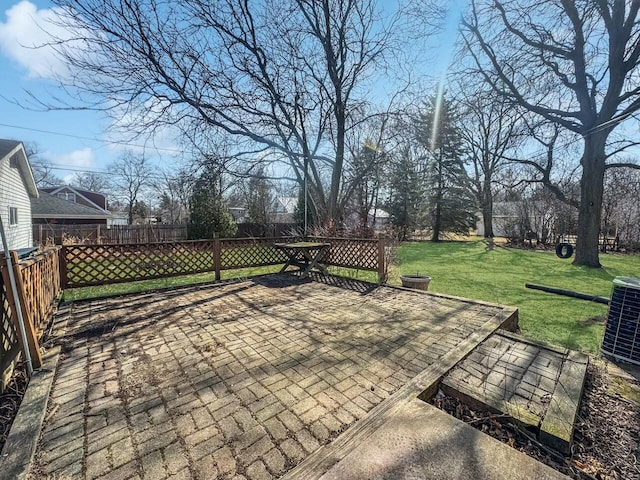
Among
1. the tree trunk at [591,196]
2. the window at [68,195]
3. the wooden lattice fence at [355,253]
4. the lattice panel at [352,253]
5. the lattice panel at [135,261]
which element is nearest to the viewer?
the lattice panel at [135,261]

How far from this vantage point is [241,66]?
8.91m

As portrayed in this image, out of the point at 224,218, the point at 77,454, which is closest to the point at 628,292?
the point at 77,454

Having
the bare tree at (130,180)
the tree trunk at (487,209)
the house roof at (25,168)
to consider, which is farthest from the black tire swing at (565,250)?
the bare tree at (130,180)

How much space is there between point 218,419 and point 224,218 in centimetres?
1296

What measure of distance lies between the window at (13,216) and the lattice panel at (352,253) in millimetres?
10741

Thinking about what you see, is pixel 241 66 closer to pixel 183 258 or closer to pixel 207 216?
pixel 183 258

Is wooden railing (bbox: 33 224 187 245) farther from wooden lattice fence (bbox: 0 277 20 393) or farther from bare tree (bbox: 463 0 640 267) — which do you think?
bare tree (bbox: 463 0 640 267)

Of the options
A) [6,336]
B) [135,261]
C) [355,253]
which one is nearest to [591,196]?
[355,253]

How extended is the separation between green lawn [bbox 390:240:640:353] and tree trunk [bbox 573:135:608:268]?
60cm

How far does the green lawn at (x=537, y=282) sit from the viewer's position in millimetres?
3925

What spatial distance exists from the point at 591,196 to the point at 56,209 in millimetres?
29592

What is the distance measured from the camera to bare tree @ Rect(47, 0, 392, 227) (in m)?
6.78

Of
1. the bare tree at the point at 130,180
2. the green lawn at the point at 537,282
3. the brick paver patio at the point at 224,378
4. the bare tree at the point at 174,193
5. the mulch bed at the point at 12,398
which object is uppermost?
the bare tree at the point at 130,180

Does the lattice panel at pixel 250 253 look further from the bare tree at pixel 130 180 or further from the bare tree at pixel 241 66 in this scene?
the bare tree at pixel 130 180
